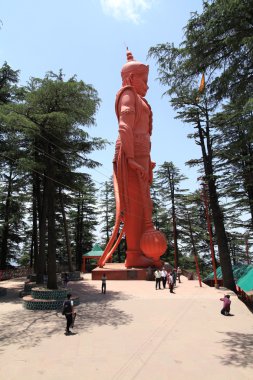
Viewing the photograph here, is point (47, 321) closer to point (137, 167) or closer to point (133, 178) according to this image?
point (137, 167)

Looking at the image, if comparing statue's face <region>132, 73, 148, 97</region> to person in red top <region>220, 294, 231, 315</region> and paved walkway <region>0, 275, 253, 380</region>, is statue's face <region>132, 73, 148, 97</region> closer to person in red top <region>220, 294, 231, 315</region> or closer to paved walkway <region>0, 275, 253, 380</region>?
paved walkway <region>0, 275, 253, 380</region>

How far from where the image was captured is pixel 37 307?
34.1ft

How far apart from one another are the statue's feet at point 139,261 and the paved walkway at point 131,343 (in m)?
8.70

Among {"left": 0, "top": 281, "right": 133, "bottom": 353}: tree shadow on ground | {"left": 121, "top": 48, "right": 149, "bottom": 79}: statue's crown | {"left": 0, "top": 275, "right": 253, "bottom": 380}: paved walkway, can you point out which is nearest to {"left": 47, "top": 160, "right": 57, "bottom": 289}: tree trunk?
{"left": 0, "top": 281, "right": 133, "bottom": 353}: tree shadow on ground

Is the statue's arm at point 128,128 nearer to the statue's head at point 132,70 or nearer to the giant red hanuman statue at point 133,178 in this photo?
the giant red hanuman statue at point 133,178

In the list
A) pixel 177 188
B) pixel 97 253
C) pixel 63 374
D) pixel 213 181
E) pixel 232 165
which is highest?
pixel 177 188

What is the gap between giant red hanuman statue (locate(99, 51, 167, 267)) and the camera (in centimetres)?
2070

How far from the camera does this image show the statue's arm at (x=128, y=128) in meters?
20.9

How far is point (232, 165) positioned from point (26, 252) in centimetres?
3147

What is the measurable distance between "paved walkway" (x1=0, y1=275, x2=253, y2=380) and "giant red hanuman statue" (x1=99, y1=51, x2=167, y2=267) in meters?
9.42

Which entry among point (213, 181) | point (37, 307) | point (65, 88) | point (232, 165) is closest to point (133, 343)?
point (37, 307)

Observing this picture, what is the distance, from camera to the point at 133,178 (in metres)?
21.8

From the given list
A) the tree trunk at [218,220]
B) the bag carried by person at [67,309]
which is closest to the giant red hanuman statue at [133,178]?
the tree trunk at [218,220]

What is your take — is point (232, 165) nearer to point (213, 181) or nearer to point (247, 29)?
point (213, 181)
